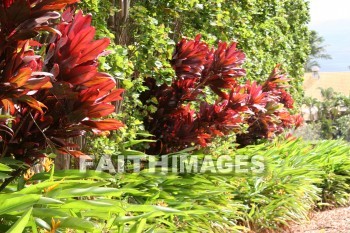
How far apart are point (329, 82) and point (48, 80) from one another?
4848 centimetres

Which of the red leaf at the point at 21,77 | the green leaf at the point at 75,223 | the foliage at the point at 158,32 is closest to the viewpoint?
the red leaf at the point at 21,77

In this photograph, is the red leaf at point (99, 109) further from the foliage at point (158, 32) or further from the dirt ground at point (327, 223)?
the dirt ground at point (327, 223)

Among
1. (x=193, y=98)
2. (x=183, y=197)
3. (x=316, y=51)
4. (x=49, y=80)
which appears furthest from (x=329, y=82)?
(x=49, y=80)

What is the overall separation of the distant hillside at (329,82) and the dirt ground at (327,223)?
3917 centimetres

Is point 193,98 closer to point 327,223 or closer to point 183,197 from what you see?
point 183,197

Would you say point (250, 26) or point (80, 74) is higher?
point (250, 26)

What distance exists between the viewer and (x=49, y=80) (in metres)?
2.00

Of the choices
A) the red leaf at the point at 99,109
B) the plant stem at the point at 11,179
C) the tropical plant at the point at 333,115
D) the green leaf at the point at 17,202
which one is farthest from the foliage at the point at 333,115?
the green leaf at the point at 17,202

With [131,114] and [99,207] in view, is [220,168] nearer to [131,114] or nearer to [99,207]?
[131,114]

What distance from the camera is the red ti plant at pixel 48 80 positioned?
6.36 feet

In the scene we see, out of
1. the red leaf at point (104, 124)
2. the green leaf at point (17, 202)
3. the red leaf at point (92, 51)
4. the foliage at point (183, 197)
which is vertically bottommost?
the foliage at point (183, 197)

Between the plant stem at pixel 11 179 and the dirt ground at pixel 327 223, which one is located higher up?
the plant stem at pixel 11 179

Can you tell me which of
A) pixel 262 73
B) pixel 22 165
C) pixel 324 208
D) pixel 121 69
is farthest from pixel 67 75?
pixel 262 73

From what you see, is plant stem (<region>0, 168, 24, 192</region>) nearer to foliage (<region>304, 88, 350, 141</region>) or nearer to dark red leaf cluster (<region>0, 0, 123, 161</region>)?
dark red leaf cluster (<region>0, 0, 123, 161</region>)
